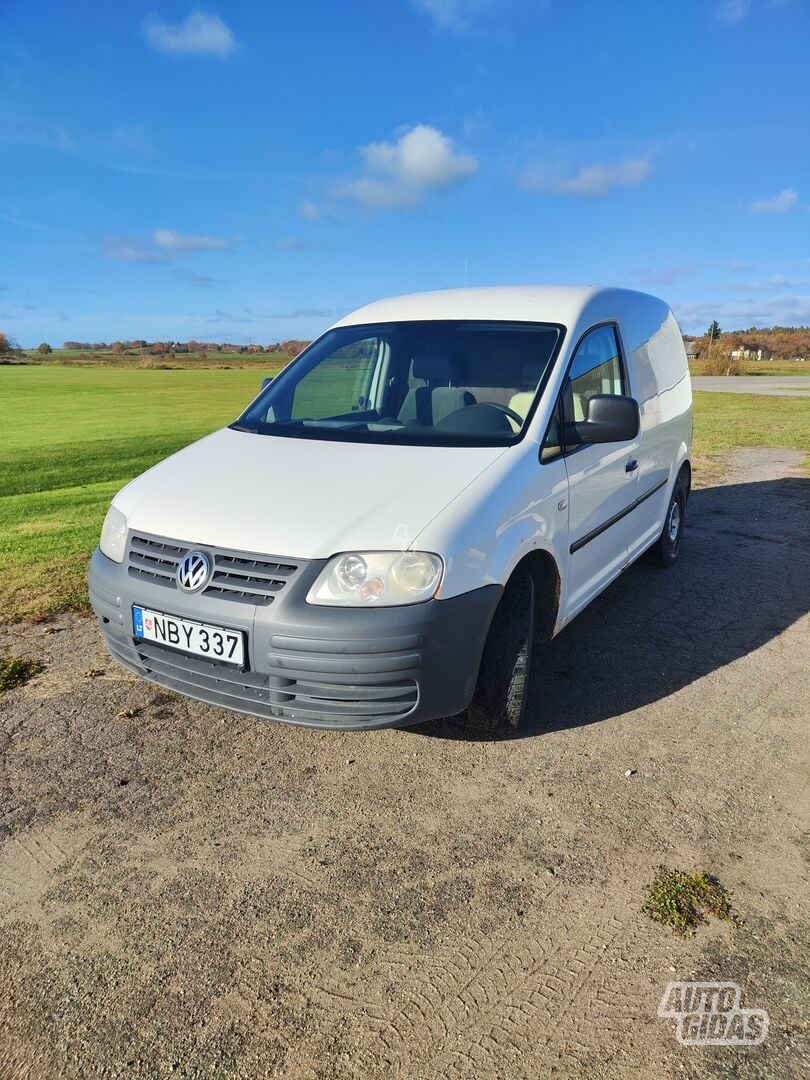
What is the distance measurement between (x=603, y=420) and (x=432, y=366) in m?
1.04

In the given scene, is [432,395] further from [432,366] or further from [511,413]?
[511,413]

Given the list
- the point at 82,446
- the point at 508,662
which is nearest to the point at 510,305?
the point at 508,662

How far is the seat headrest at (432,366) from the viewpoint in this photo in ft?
13.6

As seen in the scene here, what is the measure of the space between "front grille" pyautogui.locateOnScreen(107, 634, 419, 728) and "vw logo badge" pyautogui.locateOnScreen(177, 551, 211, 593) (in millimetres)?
296

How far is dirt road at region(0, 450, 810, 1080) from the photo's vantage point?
194cm

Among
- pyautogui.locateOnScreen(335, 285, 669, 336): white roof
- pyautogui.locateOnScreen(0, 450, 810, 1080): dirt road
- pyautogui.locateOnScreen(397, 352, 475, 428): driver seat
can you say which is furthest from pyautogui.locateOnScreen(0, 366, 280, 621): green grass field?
pyautogui.locateOnScreen(335, 285, 669, 336): white roof

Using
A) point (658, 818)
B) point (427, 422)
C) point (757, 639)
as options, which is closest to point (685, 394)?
point (757, 639)

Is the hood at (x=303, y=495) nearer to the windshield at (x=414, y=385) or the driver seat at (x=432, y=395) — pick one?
the windshield at (x=414, y=385)

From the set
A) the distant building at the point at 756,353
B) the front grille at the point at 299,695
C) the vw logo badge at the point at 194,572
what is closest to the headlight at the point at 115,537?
the vw logo badge at the point at 194,572

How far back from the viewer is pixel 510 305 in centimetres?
426

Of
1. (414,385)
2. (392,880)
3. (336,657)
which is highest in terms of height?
(414,385)

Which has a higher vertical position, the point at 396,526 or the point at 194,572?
the point at 396,526

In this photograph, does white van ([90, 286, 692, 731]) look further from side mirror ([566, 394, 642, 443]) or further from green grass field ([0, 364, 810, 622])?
green grass field ([0, 364, 810, 622])

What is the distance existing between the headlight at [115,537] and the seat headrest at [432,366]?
1772 millimetres
